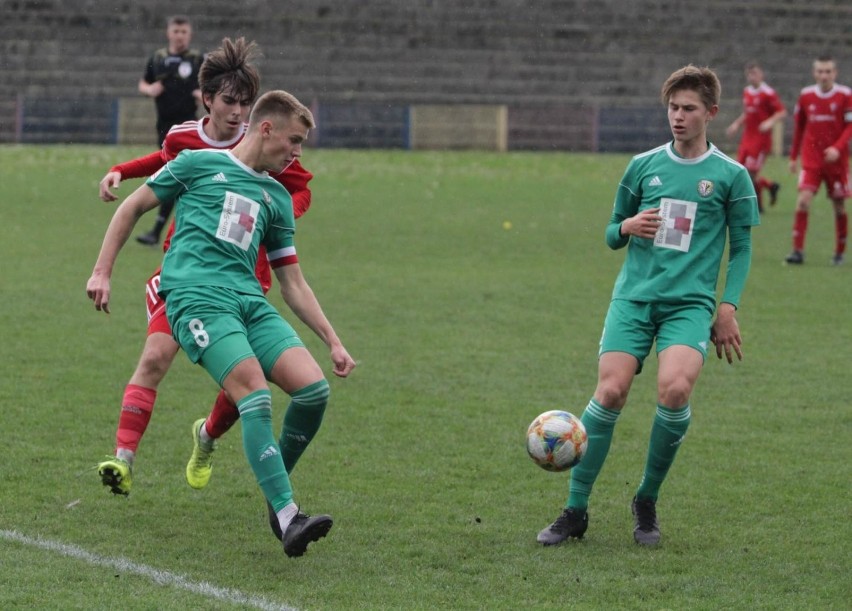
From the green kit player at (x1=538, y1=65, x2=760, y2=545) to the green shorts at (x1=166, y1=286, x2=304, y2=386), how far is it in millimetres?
1271

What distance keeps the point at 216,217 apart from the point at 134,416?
1069mm

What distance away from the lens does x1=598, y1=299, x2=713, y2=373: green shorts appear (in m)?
5.37

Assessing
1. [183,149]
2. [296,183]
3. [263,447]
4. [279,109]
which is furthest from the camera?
[296,183]

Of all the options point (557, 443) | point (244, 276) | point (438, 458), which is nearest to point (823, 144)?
point (438, 458)

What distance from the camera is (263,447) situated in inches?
194

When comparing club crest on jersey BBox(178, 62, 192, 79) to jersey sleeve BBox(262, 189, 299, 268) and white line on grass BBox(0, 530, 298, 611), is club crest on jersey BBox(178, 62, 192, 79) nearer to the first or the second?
jersey sleeve BBox(262, 189, 299, 268)

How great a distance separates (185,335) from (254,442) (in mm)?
486

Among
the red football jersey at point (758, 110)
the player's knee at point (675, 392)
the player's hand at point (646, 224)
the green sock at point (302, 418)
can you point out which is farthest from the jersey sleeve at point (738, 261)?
the red football jersey at point (758, 110)

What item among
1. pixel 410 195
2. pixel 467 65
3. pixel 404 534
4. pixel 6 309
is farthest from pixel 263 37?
pixel 404 534

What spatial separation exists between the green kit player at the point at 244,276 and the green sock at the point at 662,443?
4.09ft

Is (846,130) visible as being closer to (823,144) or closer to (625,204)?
(823,144)

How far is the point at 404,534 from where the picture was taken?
541 centimetres

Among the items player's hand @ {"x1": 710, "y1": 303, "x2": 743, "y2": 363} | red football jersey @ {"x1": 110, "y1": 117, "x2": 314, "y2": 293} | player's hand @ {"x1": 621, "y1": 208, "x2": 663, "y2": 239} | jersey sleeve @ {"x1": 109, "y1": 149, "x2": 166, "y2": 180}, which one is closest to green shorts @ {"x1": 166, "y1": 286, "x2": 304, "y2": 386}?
red football jersey @ {"x1": 110, "y1": 117, "x2": 314, "y2": 293}

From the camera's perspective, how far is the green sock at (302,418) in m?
5.24
